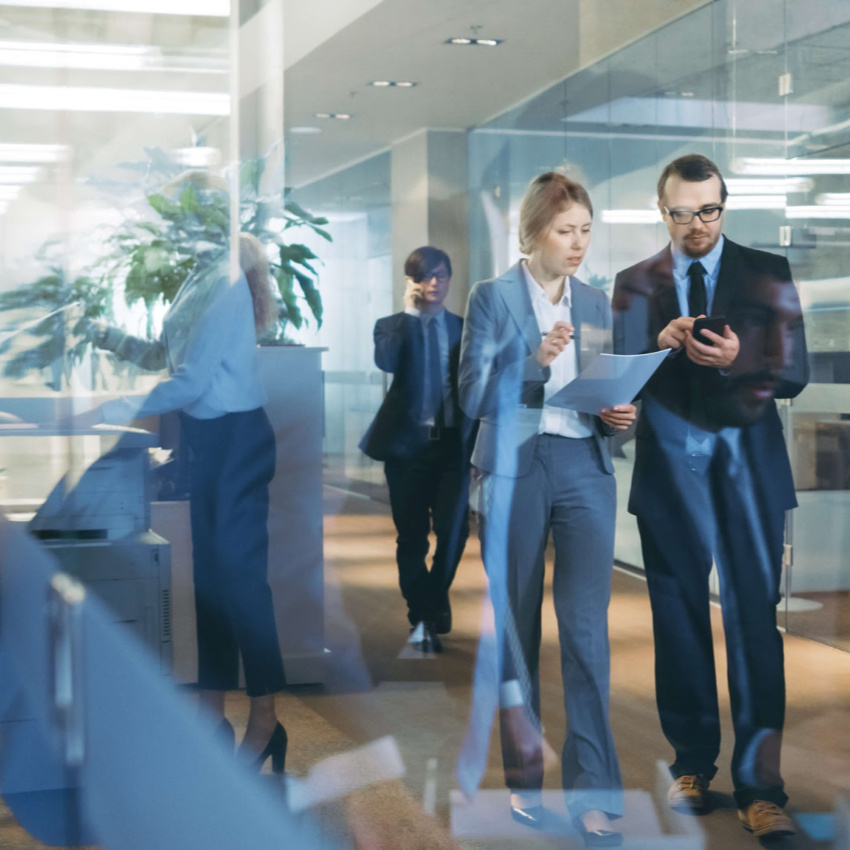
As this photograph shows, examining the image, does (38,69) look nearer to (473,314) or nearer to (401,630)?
(473,314)

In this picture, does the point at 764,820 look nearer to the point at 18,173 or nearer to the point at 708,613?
the point at 708,613

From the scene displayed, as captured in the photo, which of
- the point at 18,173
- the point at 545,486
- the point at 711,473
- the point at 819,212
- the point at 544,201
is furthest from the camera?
the point at 819,212

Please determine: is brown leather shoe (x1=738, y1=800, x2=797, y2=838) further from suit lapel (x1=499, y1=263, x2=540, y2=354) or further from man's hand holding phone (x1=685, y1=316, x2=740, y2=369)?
suit lapel (x1=499, y1=263, x2=540, y2=354)

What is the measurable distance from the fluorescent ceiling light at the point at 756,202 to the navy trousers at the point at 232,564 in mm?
912

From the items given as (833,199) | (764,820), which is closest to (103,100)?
(833,199)

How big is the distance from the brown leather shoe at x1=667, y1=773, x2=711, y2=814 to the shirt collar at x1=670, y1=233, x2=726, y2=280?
926mm

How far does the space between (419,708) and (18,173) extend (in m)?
1.12

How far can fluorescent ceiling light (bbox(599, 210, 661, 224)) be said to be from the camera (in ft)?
6.18

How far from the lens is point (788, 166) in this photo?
2.17 meters

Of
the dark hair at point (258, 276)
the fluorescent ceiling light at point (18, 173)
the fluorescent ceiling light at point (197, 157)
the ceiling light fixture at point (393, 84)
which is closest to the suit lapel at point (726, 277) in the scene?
the ceiling light fixture at point (393, 84)

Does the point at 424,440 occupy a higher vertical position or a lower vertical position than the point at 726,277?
lower

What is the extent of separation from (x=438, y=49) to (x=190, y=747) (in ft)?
3.98

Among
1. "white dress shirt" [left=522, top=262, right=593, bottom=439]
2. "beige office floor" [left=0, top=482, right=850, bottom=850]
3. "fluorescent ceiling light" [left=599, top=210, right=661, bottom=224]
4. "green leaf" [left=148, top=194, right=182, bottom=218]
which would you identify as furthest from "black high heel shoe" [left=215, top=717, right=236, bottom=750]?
"fluorescent ceiling light" [left=599, top=210, right=661, bottom=224]

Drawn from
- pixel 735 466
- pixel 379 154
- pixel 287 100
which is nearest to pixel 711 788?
pixel 735 466
